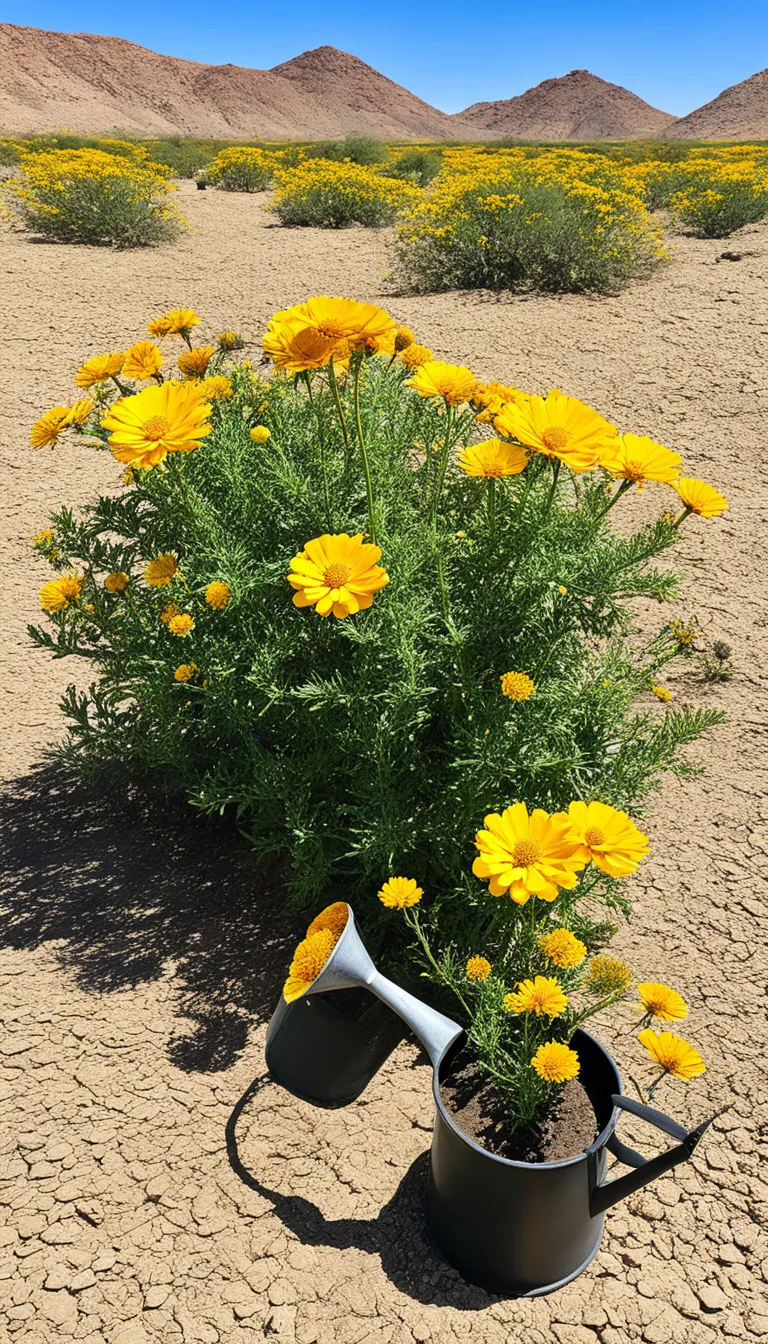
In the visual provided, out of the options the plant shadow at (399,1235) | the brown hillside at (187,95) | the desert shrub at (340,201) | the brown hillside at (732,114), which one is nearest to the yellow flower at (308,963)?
the plant shadow at (399,1235)

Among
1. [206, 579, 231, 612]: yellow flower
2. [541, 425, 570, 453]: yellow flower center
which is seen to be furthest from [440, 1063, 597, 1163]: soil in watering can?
[541, 425, 570, 453]: yellow flower center

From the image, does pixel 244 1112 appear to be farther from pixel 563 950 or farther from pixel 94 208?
pixel 94 208

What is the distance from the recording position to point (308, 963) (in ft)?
5.37

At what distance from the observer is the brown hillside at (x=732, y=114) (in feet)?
246

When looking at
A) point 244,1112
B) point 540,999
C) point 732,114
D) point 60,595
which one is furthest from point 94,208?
point 732,114

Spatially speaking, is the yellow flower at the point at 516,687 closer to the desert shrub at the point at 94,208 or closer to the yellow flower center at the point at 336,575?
the yellow flower center at the point at 336,575

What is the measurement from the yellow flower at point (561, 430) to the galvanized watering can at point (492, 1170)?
0.99m

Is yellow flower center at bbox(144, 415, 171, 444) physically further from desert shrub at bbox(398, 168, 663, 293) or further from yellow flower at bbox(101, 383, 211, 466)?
desert shrub at bbox(398, 168, 663, 293)

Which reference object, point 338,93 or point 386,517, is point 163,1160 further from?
point 338,93

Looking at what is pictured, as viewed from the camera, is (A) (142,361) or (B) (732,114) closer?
(A) (142,361)

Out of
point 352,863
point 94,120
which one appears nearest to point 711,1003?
point 352,863

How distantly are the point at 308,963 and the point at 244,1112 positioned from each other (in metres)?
0.64

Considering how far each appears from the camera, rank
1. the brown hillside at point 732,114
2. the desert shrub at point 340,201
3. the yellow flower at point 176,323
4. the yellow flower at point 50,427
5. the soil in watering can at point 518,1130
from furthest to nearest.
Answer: the brown hillside at point 732,114
the desert shrub at point 340,201
the yellow flower at point 176,323
the yellow flower at point 50,427
the soil in watering can at point 518,1130

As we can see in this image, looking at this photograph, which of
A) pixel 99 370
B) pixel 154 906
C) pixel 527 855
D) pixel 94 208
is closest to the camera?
pixel 527 855
